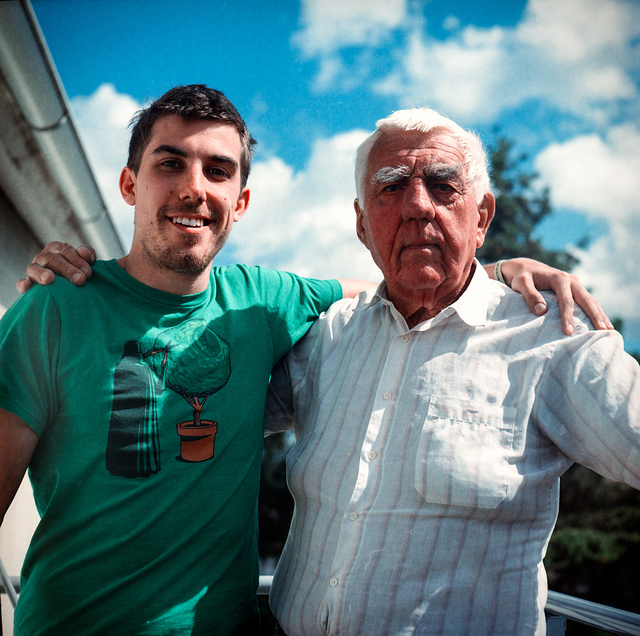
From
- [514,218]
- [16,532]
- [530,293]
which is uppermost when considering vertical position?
[514,218]

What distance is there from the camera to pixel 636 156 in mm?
15383

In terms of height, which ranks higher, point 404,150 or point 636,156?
point 636,156

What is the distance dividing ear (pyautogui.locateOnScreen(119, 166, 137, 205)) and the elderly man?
87 cm

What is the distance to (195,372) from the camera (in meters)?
1.67

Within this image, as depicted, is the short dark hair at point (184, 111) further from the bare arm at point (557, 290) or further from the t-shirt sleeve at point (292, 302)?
the bare arm at point (557, 290)

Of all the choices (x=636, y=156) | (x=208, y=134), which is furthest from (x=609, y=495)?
(x=636, y=156)

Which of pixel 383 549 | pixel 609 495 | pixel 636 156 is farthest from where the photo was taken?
pixel 636 156

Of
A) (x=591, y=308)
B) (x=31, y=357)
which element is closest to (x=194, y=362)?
(x=31, y=357)

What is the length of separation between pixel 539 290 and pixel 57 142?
2249 millimetres

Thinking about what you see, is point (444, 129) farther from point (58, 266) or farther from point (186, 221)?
point (58, 266)

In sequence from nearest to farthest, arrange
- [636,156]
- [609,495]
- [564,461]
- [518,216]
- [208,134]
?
[564,461] → [208,134] → [609,495] → [518,216] → [636,156]

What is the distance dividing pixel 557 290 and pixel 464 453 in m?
0.63

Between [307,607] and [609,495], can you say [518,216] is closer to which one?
[609,495]

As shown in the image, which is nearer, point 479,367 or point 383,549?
point 383,549
